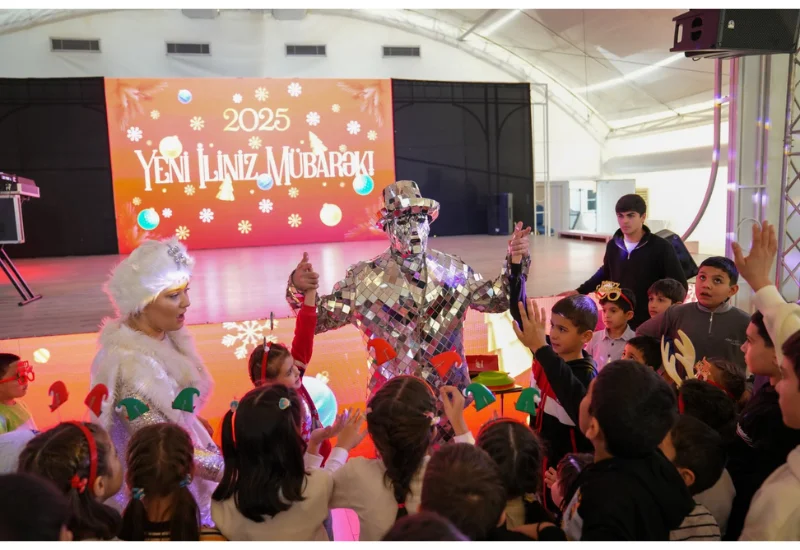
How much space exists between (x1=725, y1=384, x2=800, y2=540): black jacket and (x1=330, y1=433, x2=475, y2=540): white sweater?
656mm

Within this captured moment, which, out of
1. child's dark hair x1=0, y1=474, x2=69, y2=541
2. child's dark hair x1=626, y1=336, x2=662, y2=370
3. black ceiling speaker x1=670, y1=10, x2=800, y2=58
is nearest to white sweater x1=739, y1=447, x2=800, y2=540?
child's dark hair x1=626, y1=336, x2=662, y2=370

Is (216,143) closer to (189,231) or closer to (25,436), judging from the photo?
(189,231)

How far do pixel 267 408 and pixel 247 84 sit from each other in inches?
387

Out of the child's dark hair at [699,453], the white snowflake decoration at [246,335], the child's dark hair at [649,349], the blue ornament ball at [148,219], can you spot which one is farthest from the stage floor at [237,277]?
the child's dark hair at [699,453]

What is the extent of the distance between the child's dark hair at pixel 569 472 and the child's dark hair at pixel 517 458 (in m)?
0.13

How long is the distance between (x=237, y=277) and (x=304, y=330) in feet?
15.7

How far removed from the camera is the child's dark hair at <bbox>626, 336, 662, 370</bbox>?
2295mm

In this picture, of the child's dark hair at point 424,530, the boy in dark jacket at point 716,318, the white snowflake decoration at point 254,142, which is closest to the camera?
the child's dark hair at point 424,530

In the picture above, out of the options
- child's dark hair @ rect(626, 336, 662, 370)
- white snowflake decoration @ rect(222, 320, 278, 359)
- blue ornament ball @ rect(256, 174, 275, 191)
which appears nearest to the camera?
child's dark hair @ rect(626, 336, 662, 370)

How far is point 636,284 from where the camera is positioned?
10.5 ft

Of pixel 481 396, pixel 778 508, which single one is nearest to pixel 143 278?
pixel 481 396

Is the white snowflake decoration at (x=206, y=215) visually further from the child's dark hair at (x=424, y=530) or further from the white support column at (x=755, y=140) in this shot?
the child's dark hair at (x=424, y=530)

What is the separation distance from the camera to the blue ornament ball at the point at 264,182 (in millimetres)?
10570

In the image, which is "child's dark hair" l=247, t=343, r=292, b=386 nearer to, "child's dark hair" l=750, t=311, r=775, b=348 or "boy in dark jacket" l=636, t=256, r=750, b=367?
"child's dark hair" l=750, t=311, r=775, b=348
